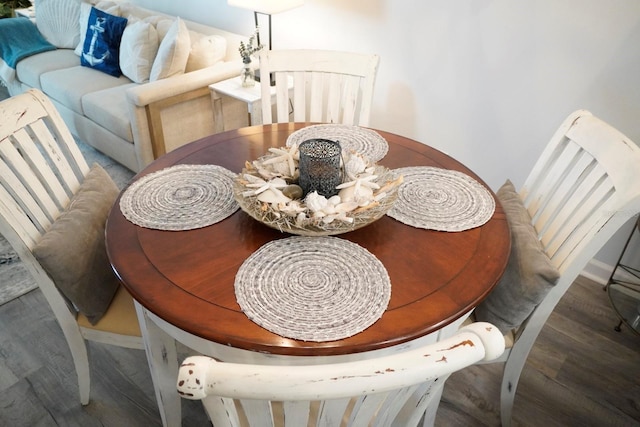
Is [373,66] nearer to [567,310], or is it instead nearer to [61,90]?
[567,310]

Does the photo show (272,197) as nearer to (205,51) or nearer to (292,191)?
(292,191)

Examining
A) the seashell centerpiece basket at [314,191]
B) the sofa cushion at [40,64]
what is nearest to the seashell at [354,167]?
the seashell centerpiece basket at [314,191]

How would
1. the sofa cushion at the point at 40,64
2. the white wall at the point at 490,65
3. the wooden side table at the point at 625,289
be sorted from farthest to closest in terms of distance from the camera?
the sofa cushion at the point at 40,64 → the wooden side table at the point at 625,289 → the white wall at the point at 490,65

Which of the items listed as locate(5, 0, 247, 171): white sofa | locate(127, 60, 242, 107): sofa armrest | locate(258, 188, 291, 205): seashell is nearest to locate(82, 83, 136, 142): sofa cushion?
locate(5, 0, 247, 171): white sofa

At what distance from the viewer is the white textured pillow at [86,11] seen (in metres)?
3.32

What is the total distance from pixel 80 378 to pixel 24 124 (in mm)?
819

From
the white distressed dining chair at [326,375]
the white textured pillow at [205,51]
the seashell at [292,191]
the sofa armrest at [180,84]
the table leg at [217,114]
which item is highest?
the white distressed dining chair at [326,375]

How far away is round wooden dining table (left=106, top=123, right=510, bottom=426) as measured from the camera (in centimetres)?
88

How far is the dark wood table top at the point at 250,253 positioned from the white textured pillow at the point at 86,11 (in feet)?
8.92

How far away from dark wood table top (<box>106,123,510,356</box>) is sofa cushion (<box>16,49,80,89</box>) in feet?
8.91

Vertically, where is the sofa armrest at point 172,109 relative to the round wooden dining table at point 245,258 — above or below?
below

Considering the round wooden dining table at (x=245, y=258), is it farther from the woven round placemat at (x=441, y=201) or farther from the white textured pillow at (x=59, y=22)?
the white textured pillow at (x=59, y=22)

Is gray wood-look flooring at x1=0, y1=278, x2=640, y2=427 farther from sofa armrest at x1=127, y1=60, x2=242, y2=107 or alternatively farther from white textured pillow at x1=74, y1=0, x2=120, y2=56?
white textured pillow at x1=74, y1=0, x2=120, y2=56

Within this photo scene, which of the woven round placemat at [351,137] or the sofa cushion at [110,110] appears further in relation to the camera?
the sofa cushion at [110,110]
